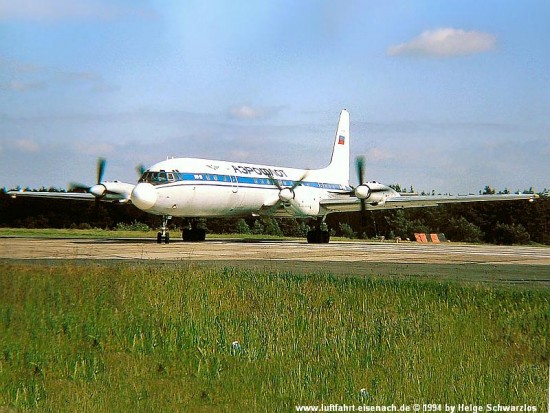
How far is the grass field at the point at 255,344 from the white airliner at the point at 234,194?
72.0 feet

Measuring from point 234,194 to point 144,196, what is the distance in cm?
697

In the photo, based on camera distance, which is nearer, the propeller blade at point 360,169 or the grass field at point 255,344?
the grass field at point 255,344

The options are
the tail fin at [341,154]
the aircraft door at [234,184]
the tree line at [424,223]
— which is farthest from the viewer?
the tree line at [424,223]

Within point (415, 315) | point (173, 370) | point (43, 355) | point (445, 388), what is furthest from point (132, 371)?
point (415, 315)

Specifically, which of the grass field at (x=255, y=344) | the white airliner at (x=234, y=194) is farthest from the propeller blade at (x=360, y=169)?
the grass field at (x=255, y=344)

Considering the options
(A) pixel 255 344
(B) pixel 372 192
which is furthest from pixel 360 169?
(A) pixel 255 344

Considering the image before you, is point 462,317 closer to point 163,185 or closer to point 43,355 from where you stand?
point 43,355

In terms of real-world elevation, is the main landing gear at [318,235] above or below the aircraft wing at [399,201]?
below

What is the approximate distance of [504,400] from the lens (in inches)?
326

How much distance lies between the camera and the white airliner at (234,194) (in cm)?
3694

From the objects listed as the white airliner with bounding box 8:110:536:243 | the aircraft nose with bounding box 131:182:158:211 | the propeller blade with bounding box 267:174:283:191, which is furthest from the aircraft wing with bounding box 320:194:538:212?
the aircraft nose with bounding box 131:182:158:211

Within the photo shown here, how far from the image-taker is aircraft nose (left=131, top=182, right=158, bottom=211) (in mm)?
35406

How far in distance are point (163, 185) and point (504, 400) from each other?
97.5 ft

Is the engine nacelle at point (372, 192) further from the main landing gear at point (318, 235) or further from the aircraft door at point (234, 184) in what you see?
the aircraft door at point (234, 184)
